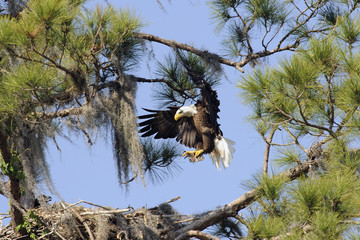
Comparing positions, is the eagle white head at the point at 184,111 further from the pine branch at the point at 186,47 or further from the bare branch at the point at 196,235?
the bare branch at the point at 196,235

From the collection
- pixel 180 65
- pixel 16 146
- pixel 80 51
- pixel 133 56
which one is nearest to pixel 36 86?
pixel 80 51

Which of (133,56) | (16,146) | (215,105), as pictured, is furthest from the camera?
(215,105)

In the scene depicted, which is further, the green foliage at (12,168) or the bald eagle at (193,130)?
the bald eagle at (193,130)

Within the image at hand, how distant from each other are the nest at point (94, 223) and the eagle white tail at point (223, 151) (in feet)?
2.95

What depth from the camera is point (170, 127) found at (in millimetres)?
5996

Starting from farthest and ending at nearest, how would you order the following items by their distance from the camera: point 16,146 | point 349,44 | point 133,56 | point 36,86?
point 133,56, point 16,146, point 349,44, point 36,86

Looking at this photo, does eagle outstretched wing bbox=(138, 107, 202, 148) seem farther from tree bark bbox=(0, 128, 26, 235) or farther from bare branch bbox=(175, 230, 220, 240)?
tree bark bbox=(0, 128, 26, 235)

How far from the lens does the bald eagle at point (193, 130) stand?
5.82 m

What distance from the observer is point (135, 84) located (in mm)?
5258

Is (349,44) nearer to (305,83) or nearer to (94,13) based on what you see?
(305,83)

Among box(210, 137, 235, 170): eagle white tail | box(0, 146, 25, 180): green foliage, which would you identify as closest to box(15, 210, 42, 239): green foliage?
box(0, 146, 25, 180): green foliage

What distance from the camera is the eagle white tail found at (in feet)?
19.6

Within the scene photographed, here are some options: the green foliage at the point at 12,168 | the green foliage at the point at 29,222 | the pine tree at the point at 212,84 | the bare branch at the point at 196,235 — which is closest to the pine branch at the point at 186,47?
the pine tree at the point at 212,84

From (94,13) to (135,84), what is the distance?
847mm
